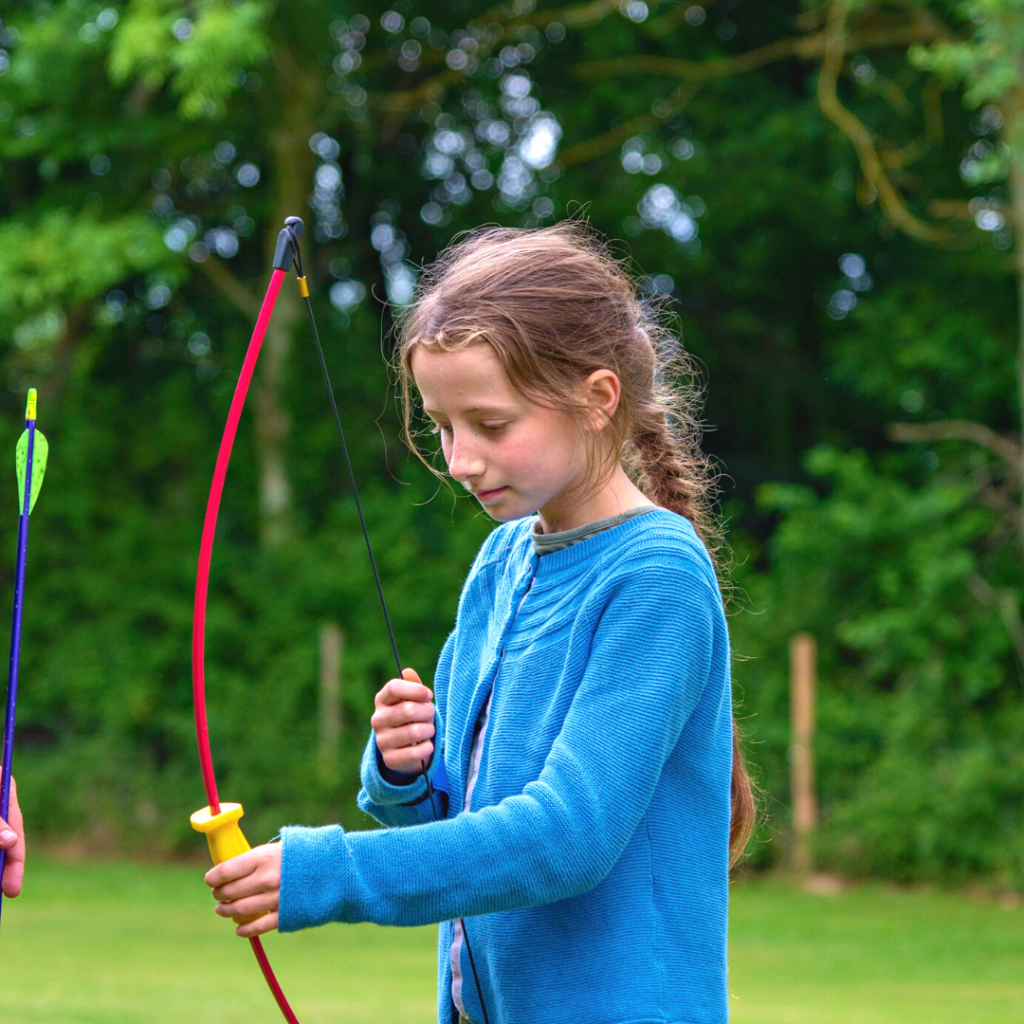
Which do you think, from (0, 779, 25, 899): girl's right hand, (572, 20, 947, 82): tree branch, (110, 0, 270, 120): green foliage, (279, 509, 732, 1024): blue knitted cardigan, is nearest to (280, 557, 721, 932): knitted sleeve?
(279, 509, 732, 1024): blue knitted cardigan

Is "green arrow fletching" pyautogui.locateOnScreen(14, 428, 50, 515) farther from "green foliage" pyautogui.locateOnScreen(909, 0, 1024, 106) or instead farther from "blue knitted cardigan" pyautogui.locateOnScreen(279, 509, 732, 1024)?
"green foliage" pyautogui.locateOnScreen(909, 0, 1024, 106)

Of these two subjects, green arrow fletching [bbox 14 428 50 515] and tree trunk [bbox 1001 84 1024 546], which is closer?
green arrow fletching [bbox 14 428 50 515]

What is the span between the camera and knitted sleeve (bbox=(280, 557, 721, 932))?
56.7 inches

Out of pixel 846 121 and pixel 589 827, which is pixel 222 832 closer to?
pixel 589 827

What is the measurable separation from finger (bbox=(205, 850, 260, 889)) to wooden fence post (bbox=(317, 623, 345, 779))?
32.7 feet

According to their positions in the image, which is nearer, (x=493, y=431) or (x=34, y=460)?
(x=493, y=431)

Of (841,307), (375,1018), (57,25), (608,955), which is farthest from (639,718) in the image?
(841,307)

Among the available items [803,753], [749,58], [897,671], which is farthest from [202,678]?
[749,58]

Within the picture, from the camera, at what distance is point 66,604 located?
12555 mm

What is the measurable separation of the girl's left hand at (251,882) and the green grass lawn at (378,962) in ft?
15.4

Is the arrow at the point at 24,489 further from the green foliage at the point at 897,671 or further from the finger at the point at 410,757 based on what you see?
the green foliage at the point at 897,671

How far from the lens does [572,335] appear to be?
1.70 m

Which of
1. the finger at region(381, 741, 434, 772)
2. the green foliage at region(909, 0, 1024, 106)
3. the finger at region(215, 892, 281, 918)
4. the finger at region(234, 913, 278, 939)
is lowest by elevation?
the finger at region(234, 913, 278, 939)

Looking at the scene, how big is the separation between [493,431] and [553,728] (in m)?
0.33
